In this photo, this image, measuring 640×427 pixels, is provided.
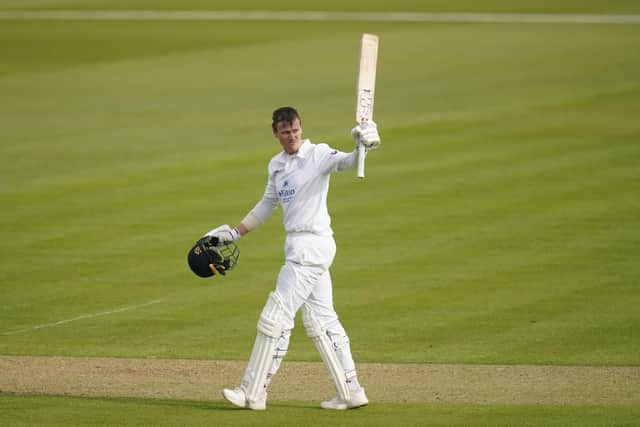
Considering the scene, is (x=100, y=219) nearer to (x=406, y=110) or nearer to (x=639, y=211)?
(x=639, y=211)

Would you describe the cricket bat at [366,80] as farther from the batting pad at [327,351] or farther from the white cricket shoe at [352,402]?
the white cricket shoe at [352,402]

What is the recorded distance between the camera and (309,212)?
10.2 metres

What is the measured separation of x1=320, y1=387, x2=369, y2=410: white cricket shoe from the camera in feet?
33.8

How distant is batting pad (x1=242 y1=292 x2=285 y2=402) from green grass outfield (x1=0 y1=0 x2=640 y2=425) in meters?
0.25

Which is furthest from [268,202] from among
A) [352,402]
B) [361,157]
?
[352,402]

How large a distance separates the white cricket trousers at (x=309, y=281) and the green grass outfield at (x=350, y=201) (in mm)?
716

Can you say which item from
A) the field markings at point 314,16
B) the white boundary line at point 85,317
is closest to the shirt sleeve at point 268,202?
the white boundary line at point 85,317

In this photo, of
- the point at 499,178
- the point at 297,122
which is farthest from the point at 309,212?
the point at 499,178

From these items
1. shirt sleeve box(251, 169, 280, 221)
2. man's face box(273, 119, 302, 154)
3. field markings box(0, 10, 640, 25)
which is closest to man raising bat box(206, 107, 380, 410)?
man's face box(273, 119, 302, 154)

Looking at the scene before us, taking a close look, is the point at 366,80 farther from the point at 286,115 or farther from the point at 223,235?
the point at 223,235

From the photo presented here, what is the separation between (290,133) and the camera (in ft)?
33.4

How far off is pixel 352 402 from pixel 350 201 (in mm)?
10696

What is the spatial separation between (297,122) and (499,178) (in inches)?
484

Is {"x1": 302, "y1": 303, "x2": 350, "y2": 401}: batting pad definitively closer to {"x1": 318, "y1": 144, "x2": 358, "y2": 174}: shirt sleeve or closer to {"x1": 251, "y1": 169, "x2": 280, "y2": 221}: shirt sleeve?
{"x1": 251, "y1": 169, "x2": 280, "y2": 221}: shirt sleeve
